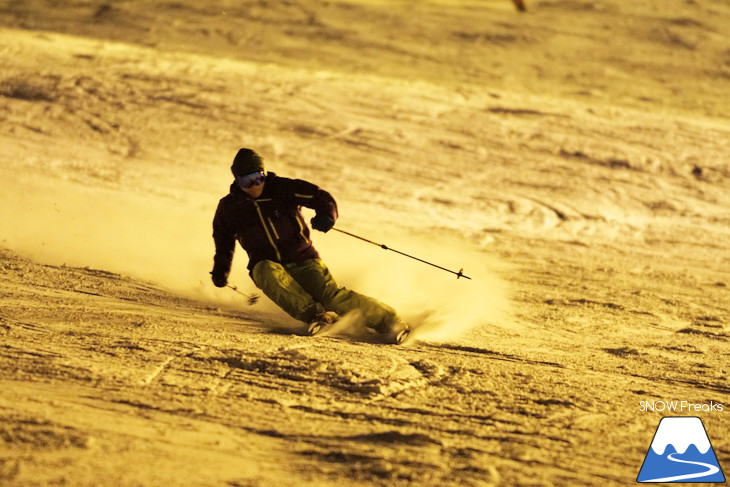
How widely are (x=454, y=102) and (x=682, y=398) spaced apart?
328 inches

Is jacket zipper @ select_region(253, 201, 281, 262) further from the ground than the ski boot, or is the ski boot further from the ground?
jacket zipper @ select_region(253, 201, 281, 262)

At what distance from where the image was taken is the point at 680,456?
13.7 feet

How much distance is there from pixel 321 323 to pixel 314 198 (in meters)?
0.87

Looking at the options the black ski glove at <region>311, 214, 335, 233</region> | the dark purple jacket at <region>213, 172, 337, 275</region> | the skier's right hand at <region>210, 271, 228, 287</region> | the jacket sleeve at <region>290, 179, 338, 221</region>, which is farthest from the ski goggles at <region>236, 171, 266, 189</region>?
the skier's right hand at <region>210, 271, 228, 287</region>

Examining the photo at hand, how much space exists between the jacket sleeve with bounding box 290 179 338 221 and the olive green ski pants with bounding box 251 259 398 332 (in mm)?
458

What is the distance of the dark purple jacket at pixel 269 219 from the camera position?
5.71 metres

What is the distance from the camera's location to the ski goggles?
5.54 m

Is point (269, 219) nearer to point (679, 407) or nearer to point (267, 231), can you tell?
point (267, 231)

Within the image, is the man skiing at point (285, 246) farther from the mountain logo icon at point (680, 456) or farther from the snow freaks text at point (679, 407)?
the mountain logo icon at point (680, 456)

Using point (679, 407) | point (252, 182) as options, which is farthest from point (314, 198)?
point (679, 407)

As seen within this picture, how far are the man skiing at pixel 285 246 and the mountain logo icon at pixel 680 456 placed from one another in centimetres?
184

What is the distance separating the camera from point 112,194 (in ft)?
30.1

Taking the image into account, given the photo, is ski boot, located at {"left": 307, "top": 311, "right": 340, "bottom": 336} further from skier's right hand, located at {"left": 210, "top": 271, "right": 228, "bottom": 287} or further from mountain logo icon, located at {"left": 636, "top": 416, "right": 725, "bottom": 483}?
mountain logo icon, located at {"left": 636, "top": 416, "right": 725, "bottom": 483}

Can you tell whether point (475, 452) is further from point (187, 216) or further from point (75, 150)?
point (75, 150)
